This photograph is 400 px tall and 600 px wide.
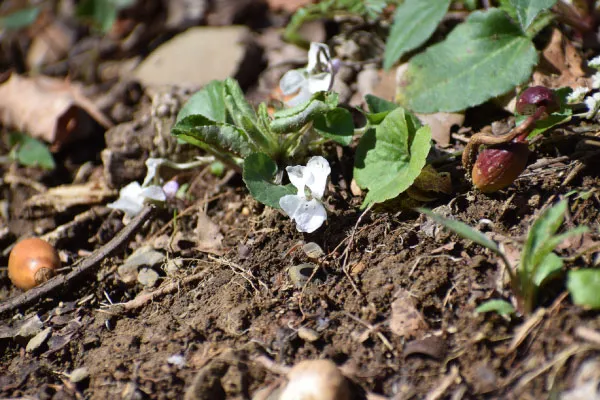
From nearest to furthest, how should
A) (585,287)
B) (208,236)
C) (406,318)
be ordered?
1. (585,287)
2. (406,318)
3. (208,236)

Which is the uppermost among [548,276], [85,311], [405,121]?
[405,121]

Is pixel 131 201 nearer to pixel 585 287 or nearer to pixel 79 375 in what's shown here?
pixel 79 375

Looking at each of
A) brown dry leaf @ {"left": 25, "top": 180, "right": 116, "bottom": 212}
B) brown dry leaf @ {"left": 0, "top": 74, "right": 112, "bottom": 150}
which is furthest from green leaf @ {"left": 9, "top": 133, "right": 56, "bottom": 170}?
brown dry leaf @ {"left": 25, "top": 180, "right": 116, "bottom": 212}

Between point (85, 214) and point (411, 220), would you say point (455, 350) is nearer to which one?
point (411, 220)

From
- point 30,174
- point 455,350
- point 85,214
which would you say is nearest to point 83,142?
point 30,174

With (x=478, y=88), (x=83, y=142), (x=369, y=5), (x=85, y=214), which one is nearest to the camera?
(x=478, y=88)

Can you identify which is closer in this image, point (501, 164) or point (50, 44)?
point (501, 164)

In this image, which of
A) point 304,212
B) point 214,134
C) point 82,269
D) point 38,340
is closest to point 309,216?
point 304,212
